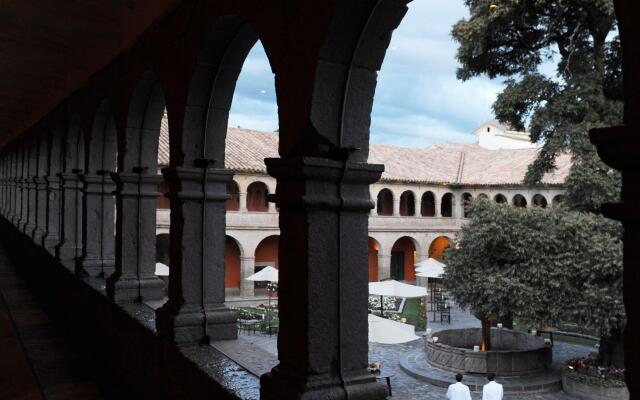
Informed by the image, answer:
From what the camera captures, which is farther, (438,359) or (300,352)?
(438,359)

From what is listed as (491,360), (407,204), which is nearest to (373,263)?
(407,204)

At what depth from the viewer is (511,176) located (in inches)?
1101

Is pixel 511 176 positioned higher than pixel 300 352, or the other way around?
pixel 511 176

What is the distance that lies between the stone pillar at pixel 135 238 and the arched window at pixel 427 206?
27041 mm

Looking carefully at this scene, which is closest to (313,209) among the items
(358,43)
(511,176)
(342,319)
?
(342,319)

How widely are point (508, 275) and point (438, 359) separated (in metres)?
2.62

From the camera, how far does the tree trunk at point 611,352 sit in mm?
12539

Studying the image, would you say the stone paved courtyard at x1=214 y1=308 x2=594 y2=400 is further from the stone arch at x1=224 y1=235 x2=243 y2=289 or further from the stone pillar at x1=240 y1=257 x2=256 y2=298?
the stone arch at x1=224 y1=235 x2=243 y2=289

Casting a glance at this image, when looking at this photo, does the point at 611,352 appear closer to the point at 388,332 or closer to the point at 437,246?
the point at 388,332

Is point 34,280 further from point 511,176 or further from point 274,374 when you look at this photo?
point 511,176

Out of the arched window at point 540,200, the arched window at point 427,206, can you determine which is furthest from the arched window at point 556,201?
the arched window at point 427,206

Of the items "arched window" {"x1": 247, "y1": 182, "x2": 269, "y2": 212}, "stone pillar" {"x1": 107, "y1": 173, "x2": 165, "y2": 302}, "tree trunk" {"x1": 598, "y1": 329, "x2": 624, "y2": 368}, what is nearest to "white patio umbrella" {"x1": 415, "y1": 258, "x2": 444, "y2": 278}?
"arched window" {"x1": 247, "y1": 182, "x2": 269, "y2": 212}

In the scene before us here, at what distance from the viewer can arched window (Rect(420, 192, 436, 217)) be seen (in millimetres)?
32094

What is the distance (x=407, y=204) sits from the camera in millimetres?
31266
